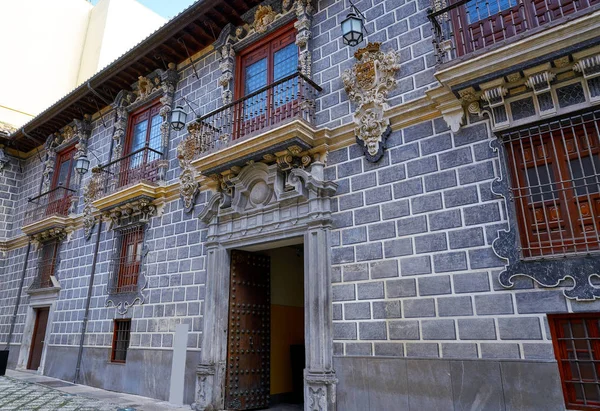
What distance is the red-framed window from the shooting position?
7.44 metres

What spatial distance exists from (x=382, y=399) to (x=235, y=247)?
3.52 metres

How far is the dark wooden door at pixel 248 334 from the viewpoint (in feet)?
23.5

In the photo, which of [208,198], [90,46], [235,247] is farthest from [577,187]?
[90,46]

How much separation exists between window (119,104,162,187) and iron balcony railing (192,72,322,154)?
1.64 metres

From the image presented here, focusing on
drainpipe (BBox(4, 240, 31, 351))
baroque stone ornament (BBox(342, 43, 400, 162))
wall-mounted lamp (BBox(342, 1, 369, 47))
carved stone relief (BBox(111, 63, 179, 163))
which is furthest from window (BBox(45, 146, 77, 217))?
wall-mounted lamp (BBox(342, 1, 369, 47))

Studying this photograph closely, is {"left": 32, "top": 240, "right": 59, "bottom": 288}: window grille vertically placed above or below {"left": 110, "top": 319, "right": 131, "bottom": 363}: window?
above

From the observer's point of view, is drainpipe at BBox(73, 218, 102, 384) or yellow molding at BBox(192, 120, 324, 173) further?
drainpipe at BBox(73, 218, 102, 384)

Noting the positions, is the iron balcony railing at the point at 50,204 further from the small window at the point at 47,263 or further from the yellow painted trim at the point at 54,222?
the small window at the point at 47,263

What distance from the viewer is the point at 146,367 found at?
835 cm

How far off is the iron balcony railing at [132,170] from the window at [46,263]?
304 cm

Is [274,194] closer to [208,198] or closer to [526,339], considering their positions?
[208,198]

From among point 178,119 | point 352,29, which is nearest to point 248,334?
point 178,119

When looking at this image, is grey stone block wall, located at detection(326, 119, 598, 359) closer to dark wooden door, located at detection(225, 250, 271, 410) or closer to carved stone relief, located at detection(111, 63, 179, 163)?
dark wooden door, located at detection(225, 250, 271, 410)

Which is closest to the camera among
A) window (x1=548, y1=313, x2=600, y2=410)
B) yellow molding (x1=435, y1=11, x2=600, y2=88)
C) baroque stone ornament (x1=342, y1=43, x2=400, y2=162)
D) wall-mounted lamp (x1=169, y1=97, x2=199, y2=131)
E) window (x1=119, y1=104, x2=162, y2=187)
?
window (x1=548, y1=313, x2=600, y2=410)
